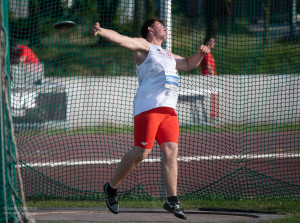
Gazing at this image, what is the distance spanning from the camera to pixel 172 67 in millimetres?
5375

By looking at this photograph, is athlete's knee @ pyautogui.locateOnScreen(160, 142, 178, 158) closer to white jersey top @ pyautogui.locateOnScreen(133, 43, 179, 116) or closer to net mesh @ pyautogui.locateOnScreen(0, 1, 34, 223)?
white jersey top @ pyautogui.locateOnScreen(133, 43, 179, 116)

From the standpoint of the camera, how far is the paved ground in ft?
17.5

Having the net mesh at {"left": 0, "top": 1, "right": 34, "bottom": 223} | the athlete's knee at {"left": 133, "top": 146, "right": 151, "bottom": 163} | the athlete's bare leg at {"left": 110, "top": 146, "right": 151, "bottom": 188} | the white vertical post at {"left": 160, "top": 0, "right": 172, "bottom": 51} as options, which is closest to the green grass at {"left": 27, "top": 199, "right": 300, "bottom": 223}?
the athlete's bare leg at {"left": 110, "top": 146, "right": 151, "bottom": 188}

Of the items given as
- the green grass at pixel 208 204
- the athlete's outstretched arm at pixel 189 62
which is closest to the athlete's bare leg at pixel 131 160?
the green grass at pixel 208 204

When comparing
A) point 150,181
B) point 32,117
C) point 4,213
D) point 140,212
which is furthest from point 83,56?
point 4,213

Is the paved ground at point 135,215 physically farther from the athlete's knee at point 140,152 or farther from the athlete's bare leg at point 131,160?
the athlete's knee at point 140,152

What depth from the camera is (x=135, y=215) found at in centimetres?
560

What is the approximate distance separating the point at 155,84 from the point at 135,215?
1.61 m

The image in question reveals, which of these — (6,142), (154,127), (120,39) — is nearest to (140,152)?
(154,127)

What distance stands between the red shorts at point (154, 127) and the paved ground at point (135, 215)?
0.93m

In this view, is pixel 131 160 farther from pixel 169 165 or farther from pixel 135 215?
pixel 135 215

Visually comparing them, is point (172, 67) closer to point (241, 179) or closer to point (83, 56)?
point (241, 179)

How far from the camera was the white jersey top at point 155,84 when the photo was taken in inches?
204

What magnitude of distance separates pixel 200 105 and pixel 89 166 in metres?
4.53
